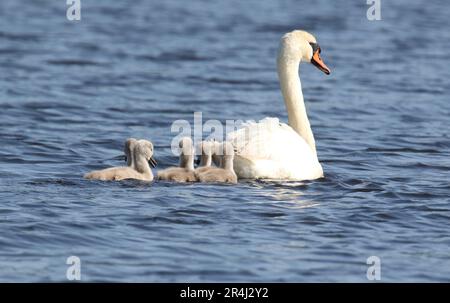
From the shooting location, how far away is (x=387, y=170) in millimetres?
14484

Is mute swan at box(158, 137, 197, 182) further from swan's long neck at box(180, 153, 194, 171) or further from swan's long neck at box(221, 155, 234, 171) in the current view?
swan's long neck at box(221, 155, 234, 171)

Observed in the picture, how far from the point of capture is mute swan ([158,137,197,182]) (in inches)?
487

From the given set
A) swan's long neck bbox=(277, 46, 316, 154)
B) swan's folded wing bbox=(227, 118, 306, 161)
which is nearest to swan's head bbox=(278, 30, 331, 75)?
swan's long neck bbox=(277, 46, 316, 154)

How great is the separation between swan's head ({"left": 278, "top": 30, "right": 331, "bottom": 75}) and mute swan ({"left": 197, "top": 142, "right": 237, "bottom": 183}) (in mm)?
2055

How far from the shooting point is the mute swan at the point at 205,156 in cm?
1243

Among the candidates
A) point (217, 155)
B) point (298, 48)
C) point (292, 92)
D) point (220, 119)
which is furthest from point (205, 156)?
point (220, 119)

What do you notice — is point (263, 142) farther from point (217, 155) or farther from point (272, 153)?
point (217, 155)

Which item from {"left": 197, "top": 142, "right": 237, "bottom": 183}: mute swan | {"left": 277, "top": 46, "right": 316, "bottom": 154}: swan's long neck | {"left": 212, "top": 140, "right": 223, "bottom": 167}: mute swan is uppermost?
{"left": 277, "top": 46, "right": 316, "bottom": 154}: swan's long neck

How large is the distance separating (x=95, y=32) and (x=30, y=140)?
41.9ft

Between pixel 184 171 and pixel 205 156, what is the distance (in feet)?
1.13

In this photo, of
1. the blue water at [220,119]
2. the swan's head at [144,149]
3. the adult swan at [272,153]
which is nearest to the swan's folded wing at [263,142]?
the adult swan at [272,153]

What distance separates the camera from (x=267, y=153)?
12414mm

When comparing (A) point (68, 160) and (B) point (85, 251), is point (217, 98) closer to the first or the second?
(A) point (68, 160)
